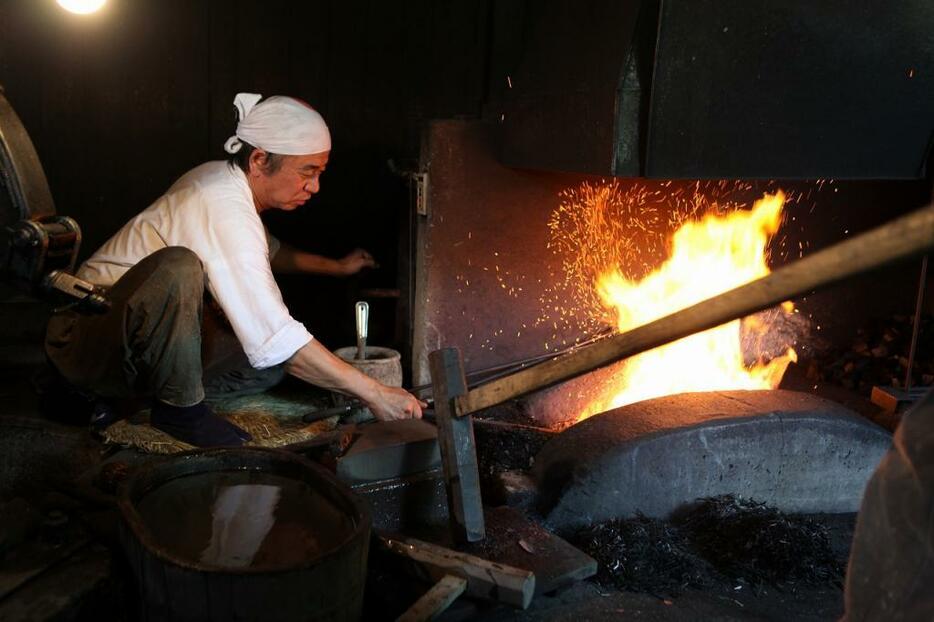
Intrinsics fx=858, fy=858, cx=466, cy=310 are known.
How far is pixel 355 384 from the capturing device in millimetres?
3596

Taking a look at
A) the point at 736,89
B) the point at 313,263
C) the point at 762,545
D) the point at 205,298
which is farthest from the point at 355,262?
the point at 762,545

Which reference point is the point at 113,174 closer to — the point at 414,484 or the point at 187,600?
the point at 414,484

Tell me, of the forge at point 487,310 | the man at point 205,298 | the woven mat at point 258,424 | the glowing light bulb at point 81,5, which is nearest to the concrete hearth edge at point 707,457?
the forge at point 487,310

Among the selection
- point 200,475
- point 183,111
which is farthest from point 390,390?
point 183,111

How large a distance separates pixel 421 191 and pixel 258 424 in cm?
155

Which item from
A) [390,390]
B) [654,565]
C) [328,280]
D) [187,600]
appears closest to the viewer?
[187,600]

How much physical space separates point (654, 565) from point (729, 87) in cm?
208

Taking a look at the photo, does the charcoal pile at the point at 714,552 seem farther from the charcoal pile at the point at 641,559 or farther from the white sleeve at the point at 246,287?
the white sleeve at the point at 246,287

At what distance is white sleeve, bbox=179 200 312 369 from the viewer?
364 cm

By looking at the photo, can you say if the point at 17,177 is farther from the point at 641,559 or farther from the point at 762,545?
the point at 762,545

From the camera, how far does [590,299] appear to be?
530cm

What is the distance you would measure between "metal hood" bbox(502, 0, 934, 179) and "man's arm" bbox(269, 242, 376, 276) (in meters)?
1.28

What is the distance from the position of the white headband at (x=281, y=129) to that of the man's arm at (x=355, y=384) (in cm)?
95

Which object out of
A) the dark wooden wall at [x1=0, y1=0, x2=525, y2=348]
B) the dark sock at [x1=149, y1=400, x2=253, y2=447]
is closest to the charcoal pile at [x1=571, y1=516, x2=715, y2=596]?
the dark sock at [x1=149, y1=400, x2=253, y2=447]
